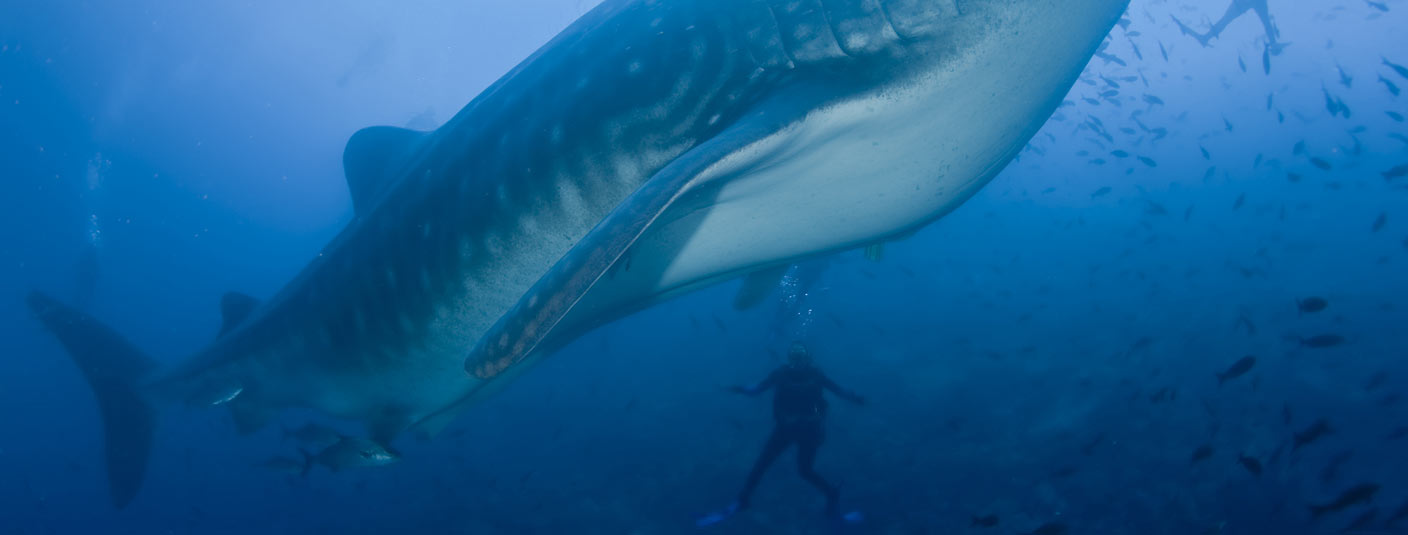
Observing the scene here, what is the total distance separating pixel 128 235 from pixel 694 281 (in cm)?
12372

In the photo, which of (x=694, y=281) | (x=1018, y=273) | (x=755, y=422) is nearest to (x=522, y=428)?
(x=755, y=422)

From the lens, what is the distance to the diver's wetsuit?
6.95m

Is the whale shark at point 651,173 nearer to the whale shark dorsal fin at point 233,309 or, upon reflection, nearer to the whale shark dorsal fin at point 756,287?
the whale shark dorsal fin at point 233,309

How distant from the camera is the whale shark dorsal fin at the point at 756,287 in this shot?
4105 mm

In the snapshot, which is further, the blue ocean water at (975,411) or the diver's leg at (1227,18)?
the diver's leg at (1227,18)

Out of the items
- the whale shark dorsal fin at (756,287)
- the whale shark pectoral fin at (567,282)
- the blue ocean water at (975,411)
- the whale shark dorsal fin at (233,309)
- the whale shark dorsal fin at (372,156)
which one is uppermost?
the whale shark dorsal fin at (372,156)

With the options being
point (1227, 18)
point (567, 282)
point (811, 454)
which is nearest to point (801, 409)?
point (811, 454)

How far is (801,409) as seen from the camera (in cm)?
698

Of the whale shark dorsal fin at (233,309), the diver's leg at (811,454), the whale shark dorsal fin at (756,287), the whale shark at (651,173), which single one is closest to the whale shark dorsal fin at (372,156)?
the whale shark at (651,173)

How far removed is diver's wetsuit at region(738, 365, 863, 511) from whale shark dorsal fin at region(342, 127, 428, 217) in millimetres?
4673

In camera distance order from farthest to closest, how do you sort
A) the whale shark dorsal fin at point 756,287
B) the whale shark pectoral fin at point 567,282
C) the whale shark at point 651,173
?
the whale shark dorsal fin at point 756,287 → the whale shark at point 651,173 → the whale shark pectoral fin at point 567,282

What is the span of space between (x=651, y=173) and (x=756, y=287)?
2.08 meters

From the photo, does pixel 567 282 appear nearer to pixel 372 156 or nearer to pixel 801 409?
pixel 372 156

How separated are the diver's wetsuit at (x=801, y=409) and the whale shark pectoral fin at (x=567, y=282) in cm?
562
